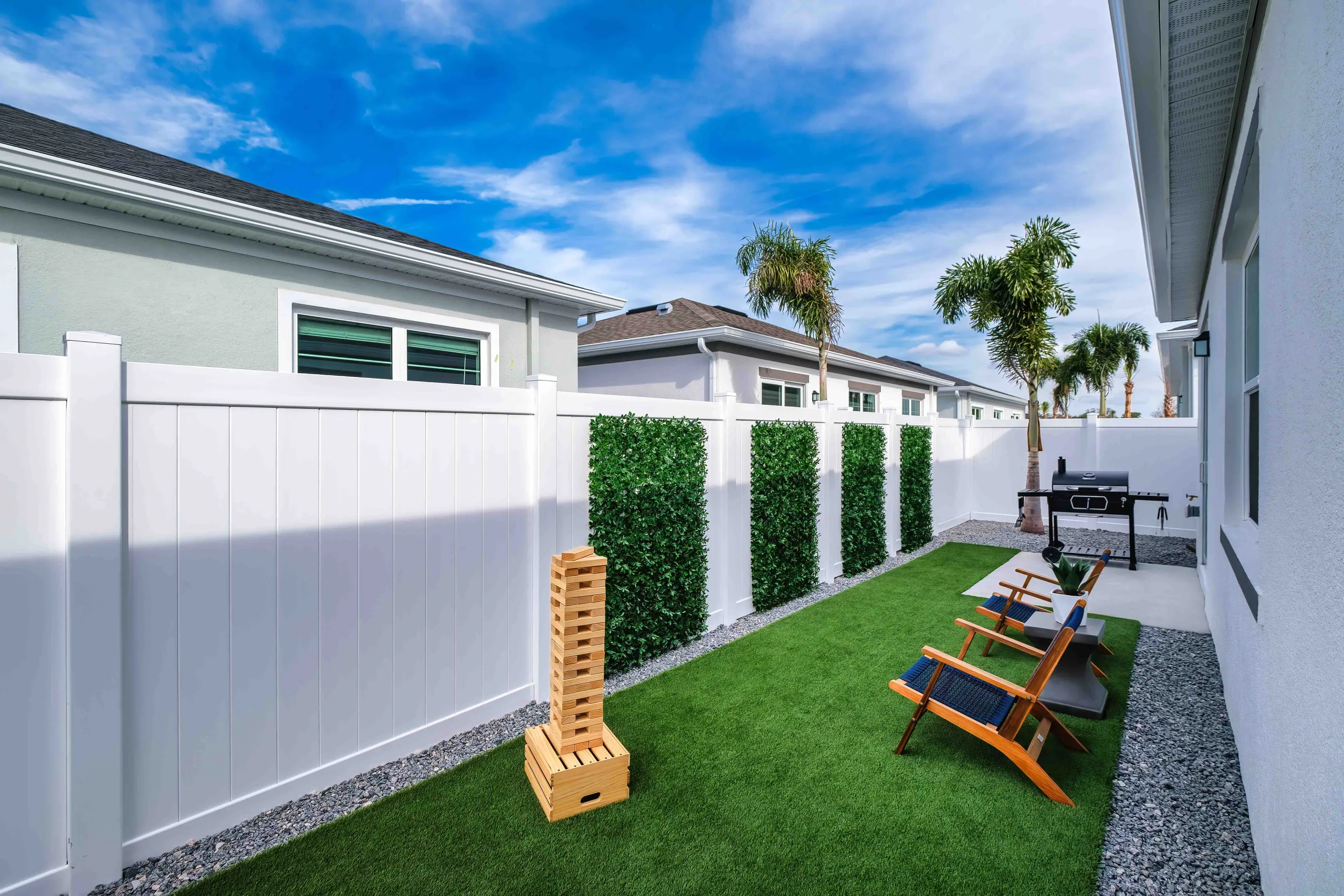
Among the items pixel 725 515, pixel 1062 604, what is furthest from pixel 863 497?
pixel 1062 604

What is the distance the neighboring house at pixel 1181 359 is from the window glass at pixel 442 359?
804 cm

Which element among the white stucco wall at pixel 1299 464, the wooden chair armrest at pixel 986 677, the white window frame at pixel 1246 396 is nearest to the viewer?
the white stucco wall at pixel 1299 464

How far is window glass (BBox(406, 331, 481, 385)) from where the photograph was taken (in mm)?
6613

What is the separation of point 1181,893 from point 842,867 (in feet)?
4.65

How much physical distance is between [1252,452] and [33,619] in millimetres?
6692

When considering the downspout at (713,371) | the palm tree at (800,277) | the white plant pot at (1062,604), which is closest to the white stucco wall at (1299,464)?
the white plant pot at (1062,604)

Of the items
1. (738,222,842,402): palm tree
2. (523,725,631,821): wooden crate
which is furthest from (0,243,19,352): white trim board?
(738,222,842,402): palm tree

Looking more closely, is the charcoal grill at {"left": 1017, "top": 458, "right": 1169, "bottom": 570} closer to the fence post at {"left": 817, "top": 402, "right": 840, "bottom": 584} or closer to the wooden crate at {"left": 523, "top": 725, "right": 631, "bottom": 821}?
the fence post at {"left": 817, "top": 402, "right": 840, "bottom": 584}

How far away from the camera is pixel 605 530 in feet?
16.1

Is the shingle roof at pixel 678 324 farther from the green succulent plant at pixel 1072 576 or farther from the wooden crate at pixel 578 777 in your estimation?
the wooden crate at pixel 578 777

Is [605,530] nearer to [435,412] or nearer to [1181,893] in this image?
[435,412]

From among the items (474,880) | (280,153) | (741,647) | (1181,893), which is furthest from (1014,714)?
(280,153)

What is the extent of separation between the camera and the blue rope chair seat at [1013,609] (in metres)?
5.61

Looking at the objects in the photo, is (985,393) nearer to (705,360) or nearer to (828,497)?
(705,360)
